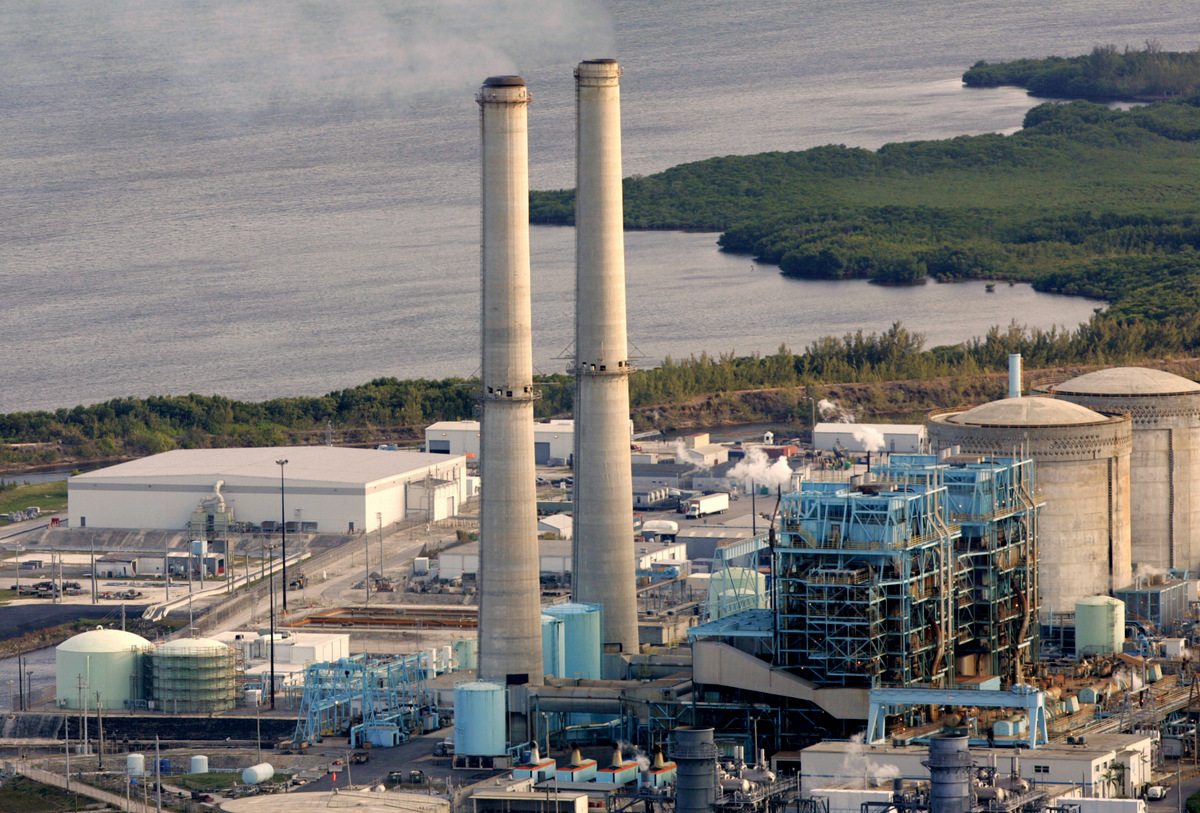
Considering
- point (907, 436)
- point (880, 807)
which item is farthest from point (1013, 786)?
point (907, 436)

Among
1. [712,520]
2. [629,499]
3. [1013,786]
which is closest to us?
[1013,786]

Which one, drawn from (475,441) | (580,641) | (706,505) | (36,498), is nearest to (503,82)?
(580,641)

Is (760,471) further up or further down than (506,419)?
further down

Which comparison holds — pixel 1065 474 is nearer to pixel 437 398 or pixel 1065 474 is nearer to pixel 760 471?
pixel 760 471

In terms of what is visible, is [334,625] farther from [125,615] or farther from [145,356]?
[145,356]

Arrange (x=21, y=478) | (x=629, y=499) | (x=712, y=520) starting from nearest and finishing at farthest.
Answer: (x=629, y=499), (x=712, y=520), (x=21, y=478)

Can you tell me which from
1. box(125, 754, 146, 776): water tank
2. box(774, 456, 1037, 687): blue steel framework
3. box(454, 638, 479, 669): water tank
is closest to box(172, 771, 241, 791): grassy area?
box(125, 754, 146, 776): water tank

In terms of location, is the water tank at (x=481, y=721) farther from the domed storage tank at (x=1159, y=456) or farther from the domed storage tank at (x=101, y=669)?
the domed storage tank at (x=1159, y=456)
